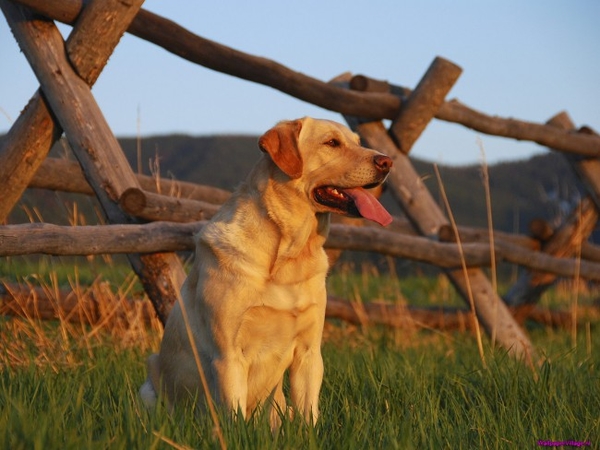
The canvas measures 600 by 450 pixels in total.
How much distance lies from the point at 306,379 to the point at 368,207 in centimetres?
77

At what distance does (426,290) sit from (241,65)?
17.3ft

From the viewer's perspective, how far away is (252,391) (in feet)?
11.7

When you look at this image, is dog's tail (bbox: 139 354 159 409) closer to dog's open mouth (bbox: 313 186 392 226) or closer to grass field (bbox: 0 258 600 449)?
grass field (bbox: 0 258 600 449)

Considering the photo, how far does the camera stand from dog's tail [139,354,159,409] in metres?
3.66

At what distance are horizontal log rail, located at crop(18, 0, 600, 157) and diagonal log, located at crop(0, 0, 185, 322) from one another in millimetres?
190

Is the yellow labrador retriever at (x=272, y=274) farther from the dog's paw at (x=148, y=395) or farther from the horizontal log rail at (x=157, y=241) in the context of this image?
the horizontal log rail at (x=157, y=241)

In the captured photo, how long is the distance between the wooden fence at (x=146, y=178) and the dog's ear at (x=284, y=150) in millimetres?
1353

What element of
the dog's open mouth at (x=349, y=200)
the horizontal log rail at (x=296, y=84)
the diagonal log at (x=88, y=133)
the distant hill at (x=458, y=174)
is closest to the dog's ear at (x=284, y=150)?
the dog's open mouth at (x=349, y=200)

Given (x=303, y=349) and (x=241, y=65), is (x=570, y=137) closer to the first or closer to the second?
(x=241, y=65)

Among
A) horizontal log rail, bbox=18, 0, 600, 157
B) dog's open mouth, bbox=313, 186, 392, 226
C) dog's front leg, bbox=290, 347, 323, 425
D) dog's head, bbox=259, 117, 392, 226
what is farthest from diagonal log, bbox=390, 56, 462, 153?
dog's front leg, bbox=290, 347, 323, 425

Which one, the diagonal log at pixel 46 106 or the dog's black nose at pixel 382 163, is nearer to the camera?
the dog's black nose at pixel 382 163

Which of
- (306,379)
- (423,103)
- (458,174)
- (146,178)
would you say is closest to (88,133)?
(146,178)

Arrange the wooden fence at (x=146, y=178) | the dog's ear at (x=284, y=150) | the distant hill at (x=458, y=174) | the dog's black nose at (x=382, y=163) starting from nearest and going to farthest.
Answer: the dog's ear at (x=284, y=150) → the dog's black nose at (x=382, y=163) → the wooden fence at (x=146, y=178) → the distant hill at (x=458, y=174)

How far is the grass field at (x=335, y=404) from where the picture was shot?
2727 millimetres
